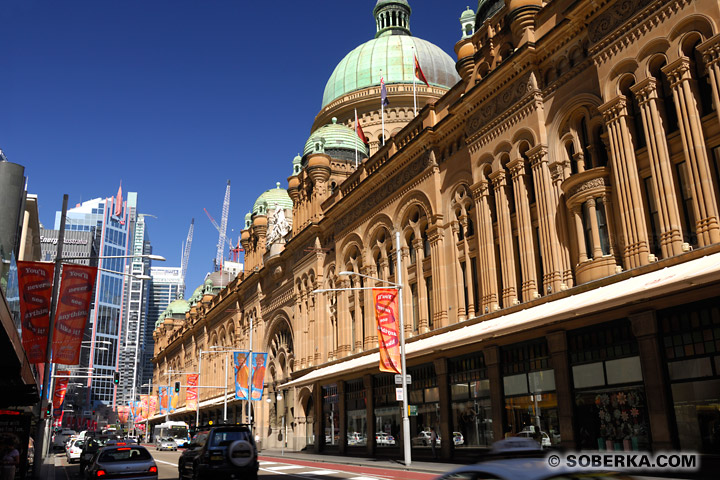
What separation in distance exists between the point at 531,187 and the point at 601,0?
8.17m

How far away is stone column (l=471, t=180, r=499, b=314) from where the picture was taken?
29.2 meters

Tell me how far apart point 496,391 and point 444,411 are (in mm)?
4385

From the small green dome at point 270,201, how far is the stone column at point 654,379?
192 feet

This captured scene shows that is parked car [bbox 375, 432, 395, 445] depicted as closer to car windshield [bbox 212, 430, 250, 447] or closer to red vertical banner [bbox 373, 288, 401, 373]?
red vertical banner [bbox 373, 288, 401, 373]

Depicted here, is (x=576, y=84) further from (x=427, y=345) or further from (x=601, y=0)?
(x=427, y=345)

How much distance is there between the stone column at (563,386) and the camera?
2330 cm

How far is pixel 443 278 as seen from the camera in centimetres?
3328

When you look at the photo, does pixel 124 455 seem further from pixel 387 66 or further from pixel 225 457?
pixel 387 66

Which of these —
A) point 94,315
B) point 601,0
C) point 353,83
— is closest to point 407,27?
point 353,83

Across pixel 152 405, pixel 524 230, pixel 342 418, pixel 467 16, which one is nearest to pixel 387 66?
pixel 467 16

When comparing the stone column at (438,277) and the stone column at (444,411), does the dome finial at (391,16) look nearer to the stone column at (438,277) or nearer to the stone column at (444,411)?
the stone column at (438,277)

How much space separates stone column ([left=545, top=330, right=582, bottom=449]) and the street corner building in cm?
7

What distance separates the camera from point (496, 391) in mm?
27641

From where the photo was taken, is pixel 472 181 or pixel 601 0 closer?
pixel 601 0
